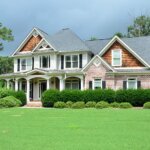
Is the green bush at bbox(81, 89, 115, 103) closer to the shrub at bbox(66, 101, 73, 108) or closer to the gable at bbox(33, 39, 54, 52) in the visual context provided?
the shrub at bbox(66, 101, 73, 108)

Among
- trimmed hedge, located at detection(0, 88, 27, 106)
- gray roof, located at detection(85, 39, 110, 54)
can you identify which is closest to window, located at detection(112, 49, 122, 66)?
gray roof, located at detection(85, 39, 110, 54)

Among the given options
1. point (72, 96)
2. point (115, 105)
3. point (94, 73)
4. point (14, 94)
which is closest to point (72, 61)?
point (94, 73)

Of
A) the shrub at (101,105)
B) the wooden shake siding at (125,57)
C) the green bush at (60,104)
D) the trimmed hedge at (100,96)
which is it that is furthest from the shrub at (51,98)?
the wooden shake siding at (125,57)

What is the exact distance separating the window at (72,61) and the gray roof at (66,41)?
933mm

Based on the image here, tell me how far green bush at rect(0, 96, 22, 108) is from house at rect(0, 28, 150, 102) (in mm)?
5830

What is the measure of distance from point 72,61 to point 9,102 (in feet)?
35.3

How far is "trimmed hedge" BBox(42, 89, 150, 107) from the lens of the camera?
115ft

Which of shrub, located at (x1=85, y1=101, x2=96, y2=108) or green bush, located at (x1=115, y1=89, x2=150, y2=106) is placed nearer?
shrub, located at (x1=85, y1=101, x2=96, y2=108)

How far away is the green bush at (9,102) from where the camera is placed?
34941 mm

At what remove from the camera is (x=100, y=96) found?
35969 mm

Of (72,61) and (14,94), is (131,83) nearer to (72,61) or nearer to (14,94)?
(72,61)
